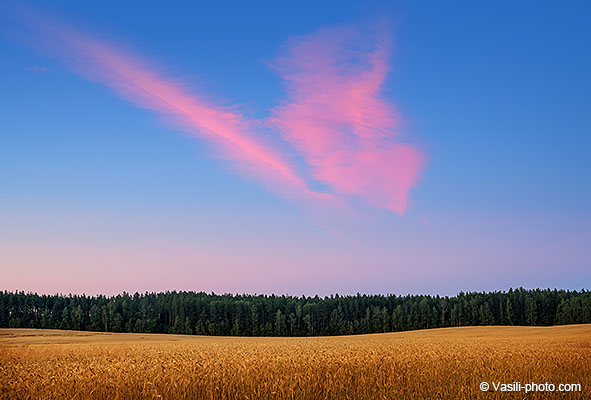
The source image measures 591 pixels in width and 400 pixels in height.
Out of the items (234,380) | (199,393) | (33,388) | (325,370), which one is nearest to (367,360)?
(325,370)

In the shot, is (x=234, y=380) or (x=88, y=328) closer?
(x=234, y=380)

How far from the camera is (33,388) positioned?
35.7 ft

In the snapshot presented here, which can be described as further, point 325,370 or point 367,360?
point 367,360

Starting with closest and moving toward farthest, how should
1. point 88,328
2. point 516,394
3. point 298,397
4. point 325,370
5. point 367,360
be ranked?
point 298,397 < point 516,394 < point 325,370 < point 367,360 < point 88,328

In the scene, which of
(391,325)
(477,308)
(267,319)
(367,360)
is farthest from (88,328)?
(367,360)

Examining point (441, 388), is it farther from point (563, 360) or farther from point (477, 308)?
point (477, 308)

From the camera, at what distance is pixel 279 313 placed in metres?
124

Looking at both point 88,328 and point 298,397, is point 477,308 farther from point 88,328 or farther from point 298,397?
point 298,397

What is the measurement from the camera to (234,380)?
38.5 ft

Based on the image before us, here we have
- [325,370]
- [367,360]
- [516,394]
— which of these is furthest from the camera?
[367,360]

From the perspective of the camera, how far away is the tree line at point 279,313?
12056cm

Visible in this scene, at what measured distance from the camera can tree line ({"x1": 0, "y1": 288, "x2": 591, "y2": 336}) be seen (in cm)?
12056

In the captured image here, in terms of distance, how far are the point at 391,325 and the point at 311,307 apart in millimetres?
19268

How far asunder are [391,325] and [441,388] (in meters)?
119
